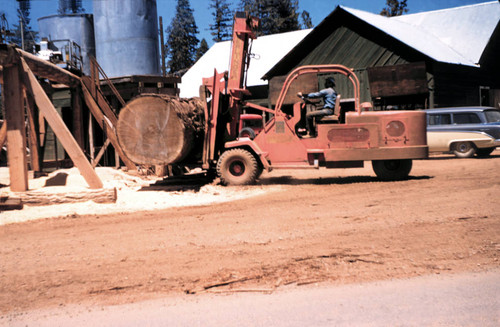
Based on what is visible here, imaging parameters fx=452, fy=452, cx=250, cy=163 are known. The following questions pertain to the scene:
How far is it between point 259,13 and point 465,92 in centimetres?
3464

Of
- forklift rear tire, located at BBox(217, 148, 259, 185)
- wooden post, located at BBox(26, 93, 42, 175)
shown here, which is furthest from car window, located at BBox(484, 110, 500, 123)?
wooden post, located at BBox(26, 93, 42, 175)

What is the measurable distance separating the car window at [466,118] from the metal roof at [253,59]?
12634 millimetres

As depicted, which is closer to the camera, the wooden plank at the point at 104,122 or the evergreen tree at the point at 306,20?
the wooden plank at the point at 104,122

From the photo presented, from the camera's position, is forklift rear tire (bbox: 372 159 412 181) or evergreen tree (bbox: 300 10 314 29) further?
evergreen tree (bbox: 300 10 314 29)

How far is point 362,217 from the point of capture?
20.6 ft

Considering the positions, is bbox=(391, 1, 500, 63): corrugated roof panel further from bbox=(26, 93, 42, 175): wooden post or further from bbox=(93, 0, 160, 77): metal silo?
bbox=(26, 93, 42, 175): wooden post

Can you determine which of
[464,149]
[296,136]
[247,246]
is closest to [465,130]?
[464,149]

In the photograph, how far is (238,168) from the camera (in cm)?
1034

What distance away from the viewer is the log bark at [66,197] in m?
7.99

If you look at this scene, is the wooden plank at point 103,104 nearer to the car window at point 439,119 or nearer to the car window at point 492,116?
the car window at point 439,119

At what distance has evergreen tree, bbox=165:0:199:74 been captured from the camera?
54281mm

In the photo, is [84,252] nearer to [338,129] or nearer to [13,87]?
[13,87]

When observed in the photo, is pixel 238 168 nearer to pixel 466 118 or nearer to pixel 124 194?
pixel 124 194

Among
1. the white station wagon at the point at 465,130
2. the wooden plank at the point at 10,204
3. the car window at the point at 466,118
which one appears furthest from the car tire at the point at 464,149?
the wooden plank at the point at 10,204
